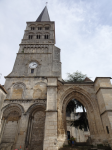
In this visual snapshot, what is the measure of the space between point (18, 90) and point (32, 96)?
2166mm

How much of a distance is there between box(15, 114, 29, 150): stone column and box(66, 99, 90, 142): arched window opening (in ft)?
24.0

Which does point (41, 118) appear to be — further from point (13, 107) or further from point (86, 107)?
point (86, 107)

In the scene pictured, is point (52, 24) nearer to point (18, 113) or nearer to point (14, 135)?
point (18, 113)

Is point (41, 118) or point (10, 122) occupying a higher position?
point (41, 118)

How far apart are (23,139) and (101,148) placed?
23.9 feet

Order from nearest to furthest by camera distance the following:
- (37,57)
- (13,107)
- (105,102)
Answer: (105,102)
(13,107)
(37,57)

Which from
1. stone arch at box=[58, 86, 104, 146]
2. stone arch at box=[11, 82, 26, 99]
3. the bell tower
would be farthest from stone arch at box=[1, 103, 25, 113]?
stone arch at box=[58, 86, 104, 146]

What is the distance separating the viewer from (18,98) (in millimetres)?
13617

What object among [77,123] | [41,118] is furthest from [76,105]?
[41,118]

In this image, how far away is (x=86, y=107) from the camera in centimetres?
1052

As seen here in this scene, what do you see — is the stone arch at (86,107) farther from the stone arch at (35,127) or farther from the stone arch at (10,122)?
the stone arch at (10,122)

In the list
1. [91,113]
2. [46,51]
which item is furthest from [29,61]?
[91,113]

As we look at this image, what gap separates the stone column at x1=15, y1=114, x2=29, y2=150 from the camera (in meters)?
10.6

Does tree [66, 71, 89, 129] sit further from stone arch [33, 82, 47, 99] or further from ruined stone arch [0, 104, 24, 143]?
ruined stone arch [0, 104, 24, 143]
